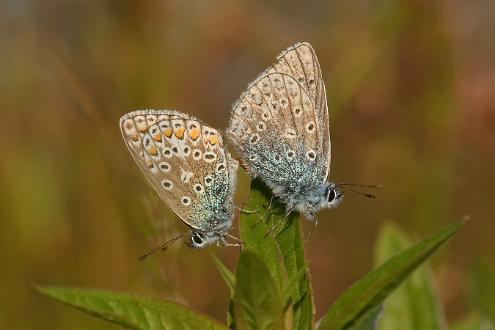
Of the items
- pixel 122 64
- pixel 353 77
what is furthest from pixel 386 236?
pixel 122 64

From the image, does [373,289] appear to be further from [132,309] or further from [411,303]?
[411,303]

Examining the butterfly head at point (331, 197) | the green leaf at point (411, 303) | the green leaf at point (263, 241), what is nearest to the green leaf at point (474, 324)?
the green leaf at point (411, 303)

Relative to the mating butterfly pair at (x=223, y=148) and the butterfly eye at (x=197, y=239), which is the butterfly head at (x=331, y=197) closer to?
the mating butterfly pair at (x=223, y=148)

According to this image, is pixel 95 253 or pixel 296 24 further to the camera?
pixel 296 24

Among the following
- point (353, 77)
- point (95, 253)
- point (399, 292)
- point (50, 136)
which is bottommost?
point (95, 253)

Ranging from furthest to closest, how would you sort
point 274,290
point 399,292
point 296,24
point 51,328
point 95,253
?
point 296,24 < point 95,253 < point 51,328 < point 399,292 < point 274,290

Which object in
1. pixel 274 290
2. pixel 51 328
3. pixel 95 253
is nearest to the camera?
pixel 274 290

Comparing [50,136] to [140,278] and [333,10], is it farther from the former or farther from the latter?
[333,10]
